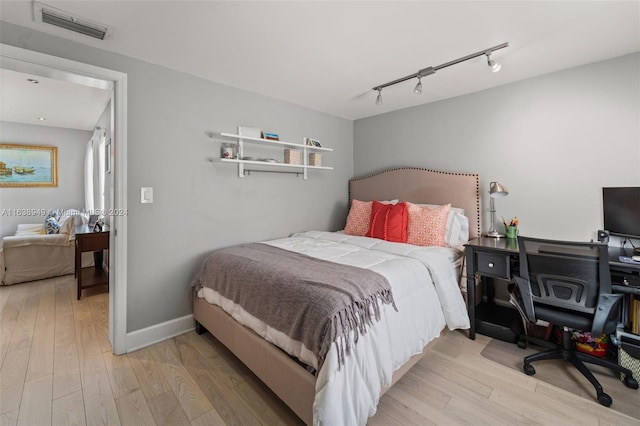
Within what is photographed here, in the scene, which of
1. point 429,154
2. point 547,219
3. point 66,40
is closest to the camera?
point 66,40

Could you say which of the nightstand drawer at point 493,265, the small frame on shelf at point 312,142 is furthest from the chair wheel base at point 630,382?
the small frame on shelf at point 312,142

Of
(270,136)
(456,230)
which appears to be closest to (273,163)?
(270,136)

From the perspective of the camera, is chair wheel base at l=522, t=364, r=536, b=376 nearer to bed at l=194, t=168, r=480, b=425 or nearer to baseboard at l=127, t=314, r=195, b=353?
bed at l=194, t=168, r=480, b=425

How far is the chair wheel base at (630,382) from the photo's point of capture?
1742 mm

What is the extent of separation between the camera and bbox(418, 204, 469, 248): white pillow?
2682mm

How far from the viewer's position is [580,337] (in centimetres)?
210

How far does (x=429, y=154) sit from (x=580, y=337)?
2135 millimetres

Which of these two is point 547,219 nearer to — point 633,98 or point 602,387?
point 633,98

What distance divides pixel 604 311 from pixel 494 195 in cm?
124

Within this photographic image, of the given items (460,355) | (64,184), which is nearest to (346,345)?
(460,355)

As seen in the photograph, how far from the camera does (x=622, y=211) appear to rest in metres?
2.03

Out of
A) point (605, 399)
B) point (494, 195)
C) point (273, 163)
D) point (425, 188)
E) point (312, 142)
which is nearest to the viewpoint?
point (605, 399)

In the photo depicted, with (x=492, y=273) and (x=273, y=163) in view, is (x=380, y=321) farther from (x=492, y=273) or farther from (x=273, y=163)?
(x=273, y=163)

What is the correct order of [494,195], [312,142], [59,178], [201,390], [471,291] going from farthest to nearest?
[59,178]
[312,142]
[494,195]
[471,291]
[201,390]
